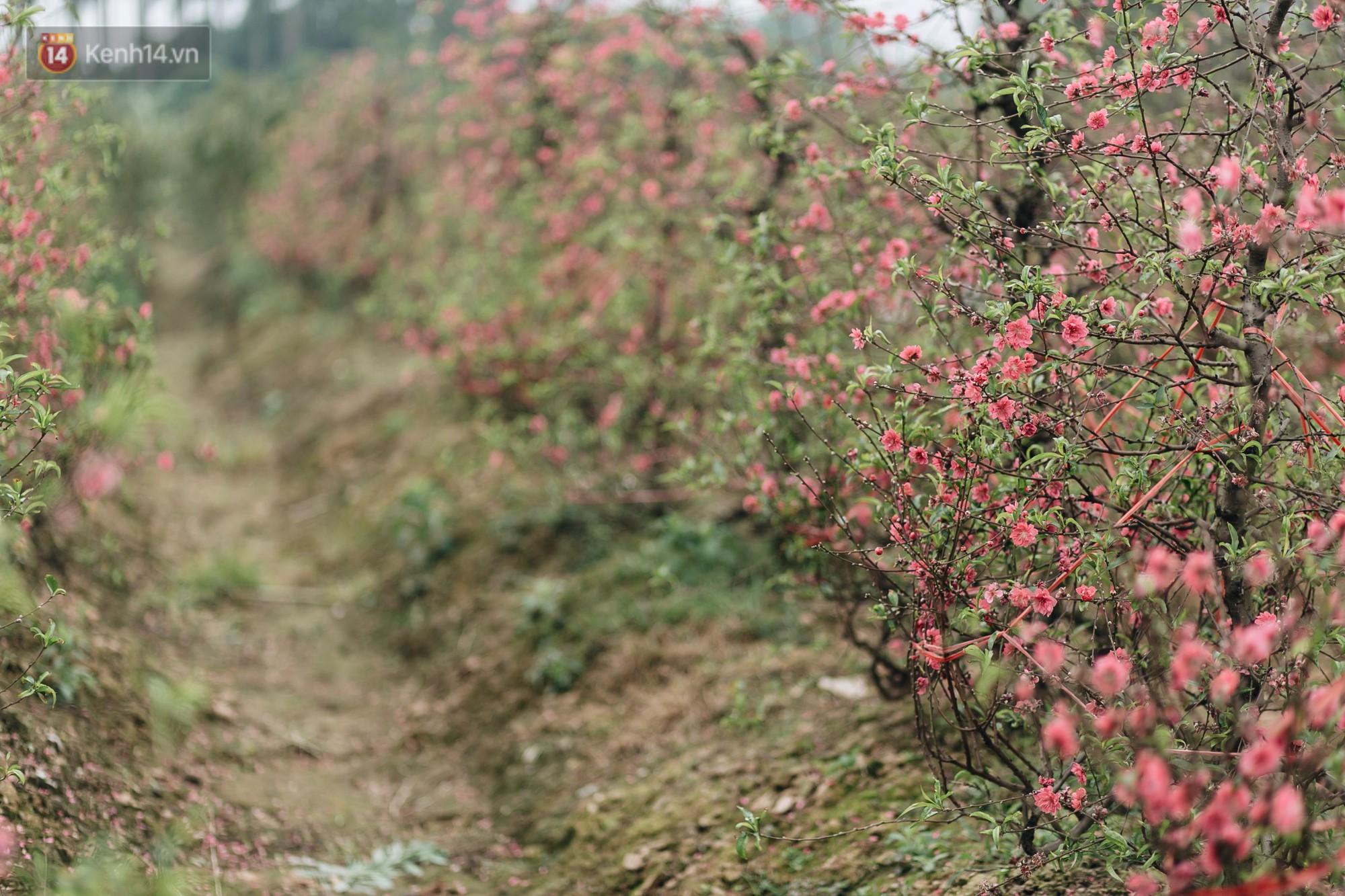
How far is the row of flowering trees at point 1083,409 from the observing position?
2035 millimetres

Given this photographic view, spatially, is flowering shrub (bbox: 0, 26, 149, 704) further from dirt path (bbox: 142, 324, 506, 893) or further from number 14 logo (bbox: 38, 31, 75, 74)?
dirt path (bbox: 142, 324, 506, 893)

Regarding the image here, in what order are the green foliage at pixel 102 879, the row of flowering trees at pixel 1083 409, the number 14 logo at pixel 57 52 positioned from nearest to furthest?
1. the row of flowering trees at pixel 1083 409
2. the green foliage at pixel 102 879
3. the number 14 logo at pixel 57 52

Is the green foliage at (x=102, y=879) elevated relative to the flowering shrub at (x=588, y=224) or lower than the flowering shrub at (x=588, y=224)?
lower

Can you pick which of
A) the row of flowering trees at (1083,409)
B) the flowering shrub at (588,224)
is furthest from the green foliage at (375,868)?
the flowering shrub at (588,224)

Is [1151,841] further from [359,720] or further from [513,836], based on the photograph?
[359,720]

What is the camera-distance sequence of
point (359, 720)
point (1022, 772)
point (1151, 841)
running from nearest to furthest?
1. point (1151, 841)
2. point (1022, 772)
3. point (359, 720)

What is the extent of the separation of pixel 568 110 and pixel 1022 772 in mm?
5705

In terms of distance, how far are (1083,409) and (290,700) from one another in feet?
13.8

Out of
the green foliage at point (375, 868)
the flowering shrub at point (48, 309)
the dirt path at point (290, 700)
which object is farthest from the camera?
the dirt path at point (290, 700)

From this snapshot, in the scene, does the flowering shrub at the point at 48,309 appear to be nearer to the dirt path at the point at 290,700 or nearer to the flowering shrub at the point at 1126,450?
the dirt path at the point at 290,700

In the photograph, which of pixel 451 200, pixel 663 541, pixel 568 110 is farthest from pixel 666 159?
pixel 451 200

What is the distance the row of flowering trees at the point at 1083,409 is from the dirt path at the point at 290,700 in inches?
82.4

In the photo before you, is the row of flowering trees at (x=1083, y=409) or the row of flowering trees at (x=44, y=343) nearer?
the row of flowering trees at (x=1083, y=409)

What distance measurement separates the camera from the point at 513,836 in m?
3.70
